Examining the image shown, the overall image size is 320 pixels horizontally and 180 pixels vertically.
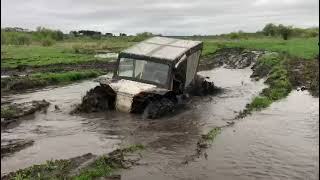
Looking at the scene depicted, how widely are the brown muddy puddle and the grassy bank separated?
7.32m

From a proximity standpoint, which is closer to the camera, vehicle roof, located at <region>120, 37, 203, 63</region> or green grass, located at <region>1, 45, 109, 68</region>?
vehicle roof, located at <region>120, 37, 203, 63</region>

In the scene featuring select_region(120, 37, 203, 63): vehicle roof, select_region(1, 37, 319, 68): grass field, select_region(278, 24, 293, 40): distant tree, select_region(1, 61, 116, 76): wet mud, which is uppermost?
select_region(278, 24, 293, 40): distant tree

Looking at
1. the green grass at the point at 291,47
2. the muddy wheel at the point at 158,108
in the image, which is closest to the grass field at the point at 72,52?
the green grass at the point at 291,47

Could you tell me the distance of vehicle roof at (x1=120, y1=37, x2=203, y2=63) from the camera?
18.4 m

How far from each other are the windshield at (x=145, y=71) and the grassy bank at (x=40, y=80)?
9217mm

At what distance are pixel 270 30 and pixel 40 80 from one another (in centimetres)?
9790

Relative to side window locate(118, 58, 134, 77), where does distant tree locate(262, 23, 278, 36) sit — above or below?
above

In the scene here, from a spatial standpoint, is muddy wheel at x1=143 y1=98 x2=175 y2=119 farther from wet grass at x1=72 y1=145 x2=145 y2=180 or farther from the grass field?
the grass field

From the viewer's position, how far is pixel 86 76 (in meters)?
33.9

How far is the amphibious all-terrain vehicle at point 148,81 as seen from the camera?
16812mm

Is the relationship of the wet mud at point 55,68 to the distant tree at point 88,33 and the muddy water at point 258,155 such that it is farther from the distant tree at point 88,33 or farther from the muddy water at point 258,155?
the distant tree at point 88,33

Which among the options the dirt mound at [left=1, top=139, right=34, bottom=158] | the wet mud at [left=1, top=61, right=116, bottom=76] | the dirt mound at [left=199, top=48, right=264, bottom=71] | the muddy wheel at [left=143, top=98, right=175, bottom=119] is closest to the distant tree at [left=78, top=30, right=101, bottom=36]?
the dirt mound at [left=199, top=48, right=264, bottom=71]

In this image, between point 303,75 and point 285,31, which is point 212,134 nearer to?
point 303,75

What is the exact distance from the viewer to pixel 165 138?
13141 millimetres
